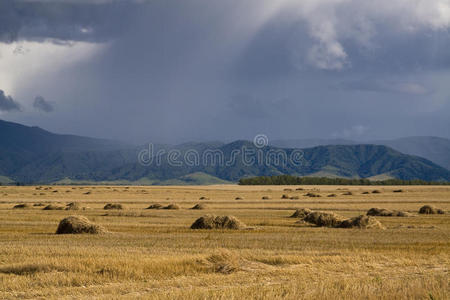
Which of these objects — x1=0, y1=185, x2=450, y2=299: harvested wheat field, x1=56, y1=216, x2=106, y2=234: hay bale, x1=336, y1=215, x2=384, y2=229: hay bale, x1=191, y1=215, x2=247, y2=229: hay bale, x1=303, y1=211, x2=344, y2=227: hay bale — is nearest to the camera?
x1=0, y1=185, x2=450, y2=299: harvested wheat field

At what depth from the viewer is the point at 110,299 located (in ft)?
52.9

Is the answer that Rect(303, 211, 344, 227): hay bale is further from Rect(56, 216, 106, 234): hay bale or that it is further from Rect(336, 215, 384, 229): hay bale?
Rect(56, 216, 106, 234): hay bale

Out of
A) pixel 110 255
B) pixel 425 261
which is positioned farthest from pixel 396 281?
pixel 110 255

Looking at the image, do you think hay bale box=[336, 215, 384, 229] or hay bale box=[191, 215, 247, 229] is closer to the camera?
hay bale box=[191, 215, 247, 229]

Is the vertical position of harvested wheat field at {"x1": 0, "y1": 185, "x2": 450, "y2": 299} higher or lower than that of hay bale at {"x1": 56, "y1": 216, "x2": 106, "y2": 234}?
lower

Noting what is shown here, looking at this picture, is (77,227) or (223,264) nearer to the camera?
(223,264)

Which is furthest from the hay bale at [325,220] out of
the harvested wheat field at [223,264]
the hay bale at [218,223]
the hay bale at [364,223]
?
the hay bale at [218,223]

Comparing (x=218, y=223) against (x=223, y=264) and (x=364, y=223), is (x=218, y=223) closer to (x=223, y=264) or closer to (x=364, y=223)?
(x=364, y=223)

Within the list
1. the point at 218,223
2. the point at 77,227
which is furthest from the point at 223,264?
the point at 218,223

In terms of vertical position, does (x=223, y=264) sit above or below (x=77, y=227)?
below

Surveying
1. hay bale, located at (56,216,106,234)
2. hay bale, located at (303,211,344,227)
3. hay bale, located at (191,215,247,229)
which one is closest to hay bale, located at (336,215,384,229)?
hay bale, located at (303,211,344,227)

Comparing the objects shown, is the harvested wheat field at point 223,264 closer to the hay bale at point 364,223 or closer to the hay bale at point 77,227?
the hay bale at point 77,227

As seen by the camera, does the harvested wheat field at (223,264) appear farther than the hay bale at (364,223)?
No

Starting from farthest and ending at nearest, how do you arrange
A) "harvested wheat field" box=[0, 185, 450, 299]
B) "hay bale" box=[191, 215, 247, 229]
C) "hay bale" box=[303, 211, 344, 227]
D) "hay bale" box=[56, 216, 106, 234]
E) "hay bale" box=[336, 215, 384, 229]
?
"hay bale" box=[303, 211, 344, 227], "hay bale" box=[336, 215, 384, 229], "hay bale" box=[191, 215, 247, 229], "hay bale" box=[56, 216, 106, 234], "harvested wheat field" box=[0, 185, 450, 299]
